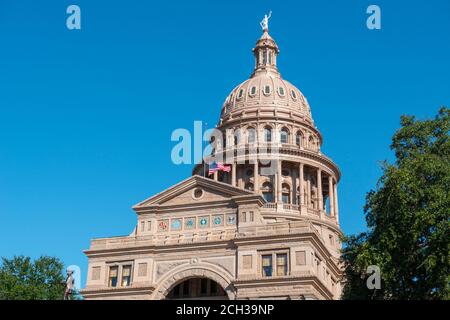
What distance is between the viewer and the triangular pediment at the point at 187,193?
217ft

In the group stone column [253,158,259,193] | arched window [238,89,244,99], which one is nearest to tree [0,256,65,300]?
stone column [253,158,259,193]

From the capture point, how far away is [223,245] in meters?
62.2

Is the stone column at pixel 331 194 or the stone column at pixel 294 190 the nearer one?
the stone column at pixel 294 190

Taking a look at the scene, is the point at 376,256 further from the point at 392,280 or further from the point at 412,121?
the point at 412,121

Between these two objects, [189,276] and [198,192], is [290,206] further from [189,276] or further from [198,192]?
[189,276]

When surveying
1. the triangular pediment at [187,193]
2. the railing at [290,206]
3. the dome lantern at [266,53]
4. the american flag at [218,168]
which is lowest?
the triangular pediment at [187,193]

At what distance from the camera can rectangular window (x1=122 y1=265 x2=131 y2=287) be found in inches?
2502

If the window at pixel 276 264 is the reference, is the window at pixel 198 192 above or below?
above

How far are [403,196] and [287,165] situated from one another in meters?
46.3

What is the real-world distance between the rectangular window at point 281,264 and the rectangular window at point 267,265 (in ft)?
2.30

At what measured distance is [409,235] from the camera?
44.4 metres

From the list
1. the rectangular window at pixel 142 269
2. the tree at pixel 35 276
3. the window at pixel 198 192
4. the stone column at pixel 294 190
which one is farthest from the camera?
the stone column at pixel 294 190

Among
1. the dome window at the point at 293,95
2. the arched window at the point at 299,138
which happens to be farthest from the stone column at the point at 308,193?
the dome window at the point at 293,95

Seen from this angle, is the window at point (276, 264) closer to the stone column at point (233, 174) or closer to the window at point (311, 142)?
the stone column at point (233, 174)
